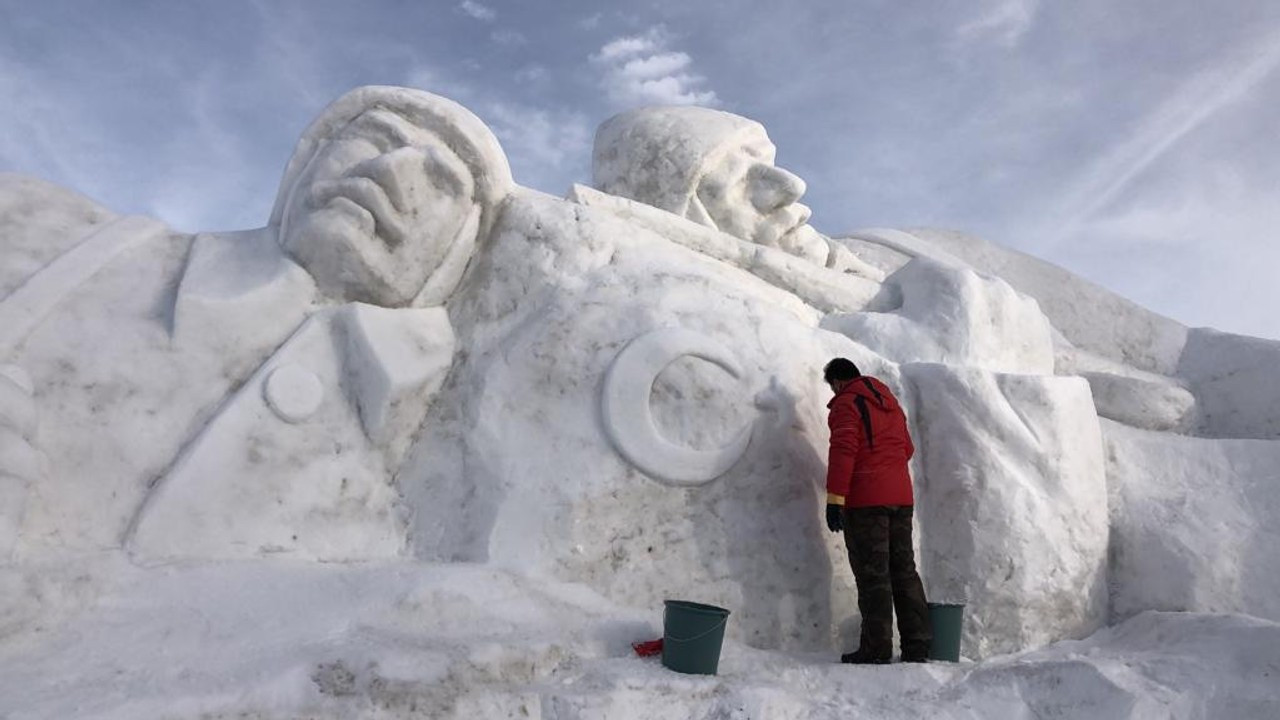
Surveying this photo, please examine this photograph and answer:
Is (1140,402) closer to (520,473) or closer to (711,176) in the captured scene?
(711,176)

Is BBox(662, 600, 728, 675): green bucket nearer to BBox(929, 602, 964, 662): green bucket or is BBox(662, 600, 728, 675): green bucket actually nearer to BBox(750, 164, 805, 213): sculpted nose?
BBox(929, 602, 964, 662): green bucket

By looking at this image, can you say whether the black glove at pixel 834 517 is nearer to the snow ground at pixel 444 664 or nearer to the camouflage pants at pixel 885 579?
the camouflage pants at pixel 885 579

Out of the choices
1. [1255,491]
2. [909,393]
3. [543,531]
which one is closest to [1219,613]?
[1255,491]

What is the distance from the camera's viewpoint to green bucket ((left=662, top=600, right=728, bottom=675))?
2629 millimetres

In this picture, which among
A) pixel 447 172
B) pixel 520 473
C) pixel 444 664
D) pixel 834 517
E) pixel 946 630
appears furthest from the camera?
pixel 447 172

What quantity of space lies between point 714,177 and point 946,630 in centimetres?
288

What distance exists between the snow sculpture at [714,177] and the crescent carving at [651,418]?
1.84 m

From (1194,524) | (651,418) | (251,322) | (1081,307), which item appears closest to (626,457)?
(651,418)

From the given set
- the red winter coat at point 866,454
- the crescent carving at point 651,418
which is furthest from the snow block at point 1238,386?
the crescent carving at point 651,418

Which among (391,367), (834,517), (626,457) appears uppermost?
(391,367)

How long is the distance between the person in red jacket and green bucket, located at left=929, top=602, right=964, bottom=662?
2.1 inches

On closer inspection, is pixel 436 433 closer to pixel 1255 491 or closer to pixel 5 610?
pixel 5 610

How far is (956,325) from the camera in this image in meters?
4.16

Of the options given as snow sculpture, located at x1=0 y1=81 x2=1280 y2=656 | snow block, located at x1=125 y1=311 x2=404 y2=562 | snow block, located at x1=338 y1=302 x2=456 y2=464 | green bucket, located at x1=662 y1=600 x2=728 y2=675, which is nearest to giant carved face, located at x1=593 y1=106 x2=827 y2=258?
snow sculpture, located at x1=0 y1=81 x2=1280 y2=656
